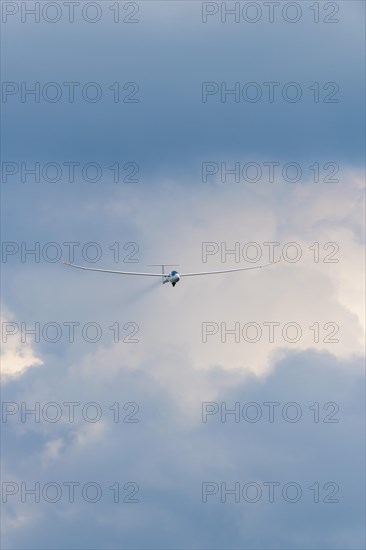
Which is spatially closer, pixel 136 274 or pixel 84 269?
pixel 84 269

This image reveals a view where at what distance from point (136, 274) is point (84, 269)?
11.6 m

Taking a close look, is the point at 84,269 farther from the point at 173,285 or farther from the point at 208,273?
the point at 208,273

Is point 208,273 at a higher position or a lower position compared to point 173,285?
higher

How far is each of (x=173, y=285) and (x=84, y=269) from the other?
16.4m

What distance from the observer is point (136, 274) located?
10944 cm

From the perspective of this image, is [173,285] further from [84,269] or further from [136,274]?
[84,269]

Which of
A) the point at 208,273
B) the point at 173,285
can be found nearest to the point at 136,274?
the point at 173,285

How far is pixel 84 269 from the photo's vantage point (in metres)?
101

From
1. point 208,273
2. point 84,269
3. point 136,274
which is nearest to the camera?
point 84,269

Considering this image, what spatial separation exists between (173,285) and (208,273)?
19.3 metres

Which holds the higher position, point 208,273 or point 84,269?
point 208,273

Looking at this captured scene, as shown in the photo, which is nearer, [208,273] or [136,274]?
[136,274]

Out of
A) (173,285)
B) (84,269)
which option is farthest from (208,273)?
(84,269)

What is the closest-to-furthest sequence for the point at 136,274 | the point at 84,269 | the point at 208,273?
A: the point at 84,269
the point at 136,274
the point at 208,273
